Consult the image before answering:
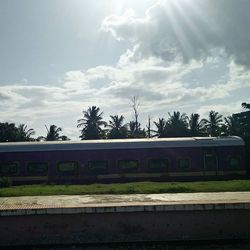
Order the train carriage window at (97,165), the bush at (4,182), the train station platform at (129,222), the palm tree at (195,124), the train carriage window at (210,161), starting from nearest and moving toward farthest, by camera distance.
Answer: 1. the train station platform at (129,222)
2. the bush at (4,182)
3. the train carriage window at (97,165)
4. the train carriage window at (210,161)
5. the palm tree at (195,124)

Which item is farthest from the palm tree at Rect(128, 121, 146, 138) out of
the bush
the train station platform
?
the train station platform

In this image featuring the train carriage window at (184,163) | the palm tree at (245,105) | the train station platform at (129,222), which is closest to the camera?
the train station platform at (129,222)

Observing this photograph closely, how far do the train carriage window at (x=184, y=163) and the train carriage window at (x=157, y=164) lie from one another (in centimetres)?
89

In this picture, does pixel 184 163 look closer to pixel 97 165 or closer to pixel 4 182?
pixel 97 165

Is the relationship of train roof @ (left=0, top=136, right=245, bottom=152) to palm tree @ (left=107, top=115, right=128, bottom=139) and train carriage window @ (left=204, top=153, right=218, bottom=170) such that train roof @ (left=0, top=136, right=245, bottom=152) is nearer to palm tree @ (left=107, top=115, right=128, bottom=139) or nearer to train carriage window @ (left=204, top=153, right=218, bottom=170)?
train carriage window @ (left=204, top=153, right=218, bottom=170)

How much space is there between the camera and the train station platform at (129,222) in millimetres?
10141

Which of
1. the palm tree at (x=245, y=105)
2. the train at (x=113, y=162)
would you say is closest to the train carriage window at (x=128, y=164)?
the train at (x=113, y=162)

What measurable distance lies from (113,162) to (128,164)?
A: 948 millimetres

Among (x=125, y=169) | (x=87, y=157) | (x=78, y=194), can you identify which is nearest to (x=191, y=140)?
(x=125, y=169)

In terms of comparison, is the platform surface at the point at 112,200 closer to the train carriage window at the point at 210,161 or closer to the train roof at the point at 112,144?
the train roof at the point at 112,144

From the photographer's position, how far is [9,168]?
24.8 metres

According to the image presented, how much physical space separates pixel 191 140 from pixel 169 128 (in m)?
26.0

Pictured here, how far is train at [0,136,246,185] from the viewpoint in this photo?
2475 centimetres

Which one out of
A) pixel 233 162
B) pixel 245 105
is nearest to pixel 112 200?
pixel 233 162
